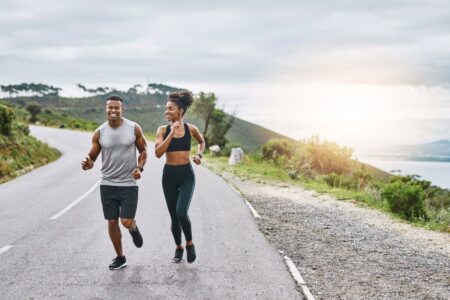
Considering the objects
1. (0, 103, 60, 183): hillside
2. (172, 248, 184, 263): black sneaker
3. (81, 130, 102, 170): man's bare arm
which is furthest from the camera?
(0, 103, 60, 183): hillside

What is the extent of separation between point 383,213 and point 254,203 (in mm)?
3230

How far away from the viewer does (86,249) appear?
7.59 m

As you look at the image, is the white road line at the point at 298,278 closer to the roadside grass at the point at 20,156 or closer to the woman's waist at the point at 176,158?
the woman's waist at the point at 176,158

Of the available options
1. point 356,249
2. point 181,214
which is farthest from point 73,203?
point 356,249

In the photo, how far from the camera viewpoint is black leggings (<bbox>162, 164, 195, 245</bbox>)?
6512 millimetres

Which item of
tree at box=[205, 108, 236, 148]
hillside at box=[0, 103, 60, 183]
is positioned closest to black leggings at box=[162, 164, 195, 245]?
hillside at box=[0, 103, 60, 183]

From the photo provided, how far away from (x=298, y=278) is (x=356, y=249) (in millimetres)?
2306

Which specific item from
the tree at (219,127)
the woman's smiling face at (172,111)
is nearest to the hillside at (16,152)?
Result: the woman's smiling face at (172,111)

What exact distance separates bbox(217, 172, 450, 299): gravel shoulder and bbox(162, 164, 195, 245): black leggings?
170 centimetres

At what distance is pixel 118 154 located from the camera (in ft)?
20.4

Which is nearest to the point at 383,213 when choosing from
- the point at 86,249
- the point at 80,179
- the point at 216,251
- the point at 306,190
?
the point at 306,190

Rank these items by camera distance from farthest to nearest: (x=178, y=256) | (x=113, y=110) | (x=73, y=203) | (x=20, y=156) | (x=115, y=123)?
(x=20, y=156), (x=73, y=203), (x=178, y=256), (x=115, y=123), (x=113, y=110)

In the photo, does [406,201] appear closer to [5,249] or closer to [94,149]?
[94,149]

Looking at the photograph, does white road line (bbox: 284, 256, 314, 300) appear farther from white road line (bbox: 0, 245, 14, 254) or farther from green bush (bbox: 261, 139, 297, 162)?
green bush (bbox: 261, 139, 297, 162)
